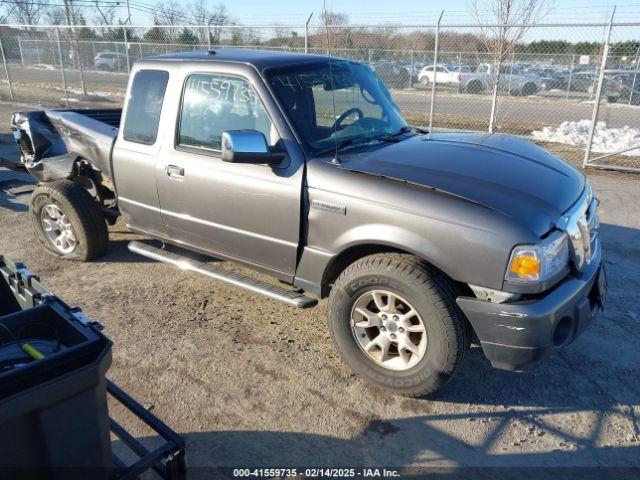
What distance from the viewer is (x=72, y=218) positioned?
5.00m

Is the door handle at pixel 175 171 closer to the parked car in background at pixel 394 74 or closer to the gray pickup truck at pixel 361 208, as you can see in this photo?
the gray pickup truck at pixel 361 208

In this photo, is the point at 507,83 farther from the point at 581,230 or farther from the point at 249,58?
the point at 581,230

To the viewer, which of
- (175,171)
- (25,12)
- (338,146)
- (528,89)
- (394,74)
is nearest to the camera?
(338,146)

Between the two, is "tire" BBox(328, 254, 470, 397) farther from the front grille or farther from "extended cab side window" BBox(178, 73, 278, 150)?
"extended cab side window" BBox(178, 73, 278, 150)

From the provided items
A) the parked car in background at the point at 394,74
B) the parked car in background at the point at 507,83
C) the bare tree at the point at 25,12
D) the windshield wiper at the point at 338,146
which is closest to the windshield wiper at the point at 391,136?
the windshield wiper at the point at 338,146

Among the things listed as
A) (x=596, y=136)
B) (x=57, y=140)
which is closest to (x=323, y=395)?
(x=57, y=140)

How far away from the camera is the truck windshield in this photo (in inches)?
145

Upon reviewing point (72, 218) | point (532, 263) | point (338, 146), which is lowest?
point (72, 218)

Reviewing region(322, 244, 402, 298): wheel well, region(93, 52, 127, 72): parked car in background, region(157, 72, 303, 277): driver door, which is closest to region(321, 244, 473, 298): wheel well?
region(322, 244, 402, 298): wheel well

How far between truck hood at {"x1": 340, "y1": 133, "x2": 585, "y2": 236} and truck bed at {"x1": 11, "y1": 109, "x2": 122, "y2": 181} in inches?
107

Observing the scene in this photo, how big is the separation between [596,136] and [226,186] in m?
10.9

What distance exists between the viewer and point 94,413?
198cm

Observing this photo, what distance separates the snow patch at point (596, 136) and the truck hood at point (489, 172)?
8030 millimetres

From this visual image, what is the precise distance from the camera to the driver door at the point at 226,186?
3.59m
